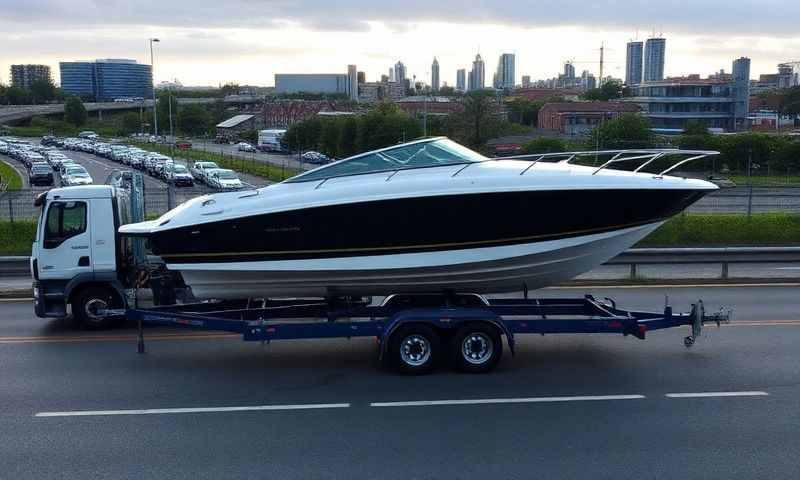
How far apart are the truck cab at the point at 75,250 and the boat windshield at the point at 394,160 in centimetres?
312

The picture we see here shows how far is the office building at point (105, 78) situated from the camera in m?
180

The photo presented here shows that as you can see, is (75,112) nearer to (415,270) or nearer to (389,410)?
(415,270)

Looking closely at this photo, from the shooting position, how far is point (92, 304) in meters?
11.6

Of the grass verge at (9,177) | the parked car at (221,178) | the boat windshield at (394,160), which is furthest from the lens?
the grass verge at (9,177)

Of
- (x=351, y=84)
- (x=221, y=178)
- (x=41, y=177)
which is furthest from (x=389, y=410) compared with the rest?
(x=351, y=84)

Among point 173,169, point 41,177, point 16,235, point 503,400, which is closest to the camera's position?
point 503,400

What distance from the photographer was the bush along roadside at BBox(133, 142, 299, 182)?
3675 cm

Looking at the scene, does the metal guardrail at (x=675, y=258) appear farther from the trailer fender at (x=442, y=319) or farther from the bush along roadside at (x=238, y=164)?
the bush along roadside at (x=238, y=164)

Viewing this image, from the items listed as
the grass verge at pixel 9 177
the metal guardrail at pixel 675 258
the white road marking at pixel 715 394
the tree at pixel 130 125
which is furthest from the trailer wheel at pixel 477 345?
the tree at pixel 130 125

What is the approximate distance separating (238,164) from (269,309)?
3474 centimetres

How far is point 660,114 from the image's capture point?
78.9 metres

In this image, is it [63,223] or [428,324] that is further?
[63,223]

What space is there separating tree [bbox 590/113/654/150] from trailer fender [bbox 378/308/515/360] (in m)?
24.6

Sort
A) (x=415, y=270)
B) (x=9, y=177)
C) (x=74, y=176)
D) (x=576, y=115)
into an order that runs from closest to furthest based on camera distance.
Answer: (x=415, y=270)
(x=74, y=176)
(x=9, y=177)
(x=576, y=115)
